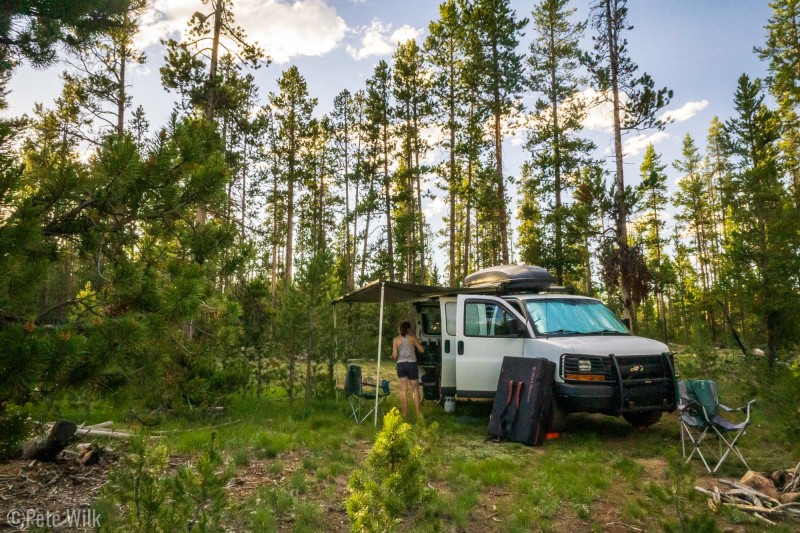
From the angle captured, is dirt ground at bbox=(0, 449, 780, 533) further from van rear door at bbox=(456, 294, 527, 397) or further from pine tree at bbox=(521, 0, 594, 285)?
pine tree at bbox=(521, 0, 594, 285)

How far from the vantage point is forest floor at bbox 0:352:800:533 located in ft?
13.4

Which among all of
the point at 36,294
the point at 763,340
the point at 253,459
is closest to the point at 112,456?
the point at 253,459

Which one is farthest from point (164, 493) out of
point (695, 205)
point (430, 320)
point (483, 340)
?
point (695, 205)

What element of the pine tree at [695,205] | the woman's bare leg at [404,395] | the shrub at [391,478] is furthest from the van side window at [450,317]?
the pine tree at [695,205]

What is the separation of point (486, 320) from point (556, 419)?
80.3 inches

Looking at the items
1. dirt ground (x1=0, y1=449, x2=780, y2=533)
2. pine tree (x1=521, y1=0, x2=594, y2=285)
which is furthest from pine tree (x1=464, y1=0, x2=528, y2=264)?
dirt ground (x1=0, y1=449, x2=780, y2=533)

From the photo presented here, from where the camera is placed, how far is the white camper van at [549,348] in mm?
6762

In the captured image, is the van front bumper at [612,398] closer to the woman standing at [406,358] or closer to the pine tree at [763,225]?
the woman standing at [406,358]

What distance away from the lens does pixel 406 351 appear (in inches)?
344

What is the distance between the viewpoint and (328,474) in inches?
213

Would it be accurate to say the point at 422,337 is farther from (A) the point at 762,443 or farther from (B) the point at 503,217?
(B) the point at 503,217

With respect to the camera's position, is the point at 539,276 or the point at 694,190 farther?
the point at 694,190

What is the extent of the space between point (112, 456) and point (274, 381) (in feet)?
17.0

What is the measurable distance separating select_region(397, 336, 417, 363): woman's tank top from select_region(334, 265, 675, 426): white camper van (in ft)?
2.07
